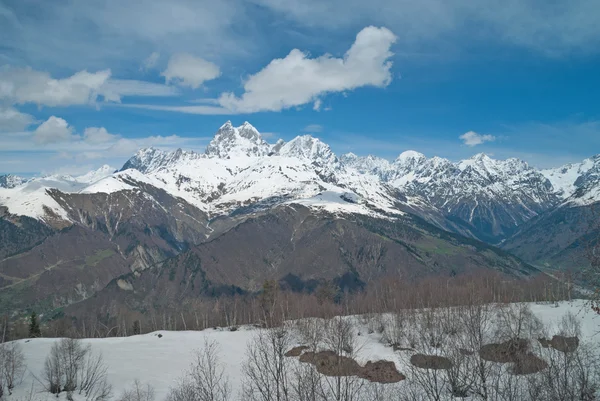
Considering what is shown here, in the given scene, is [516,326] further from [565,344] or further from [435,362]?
[435,362]

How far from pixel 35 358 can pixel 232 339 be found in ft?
146

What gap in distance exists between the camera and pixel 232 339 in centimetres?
10119

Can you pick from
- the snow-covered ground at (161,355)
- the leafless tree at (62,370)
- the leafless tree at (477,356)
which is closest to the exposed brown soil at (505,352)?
the leafless tree at (477,356)

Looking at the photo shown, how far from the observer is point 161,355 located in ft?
265

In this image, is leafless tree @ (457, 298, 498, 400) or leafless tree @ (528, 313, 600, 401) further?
leafless tree @ (457, 298, 498, 400)

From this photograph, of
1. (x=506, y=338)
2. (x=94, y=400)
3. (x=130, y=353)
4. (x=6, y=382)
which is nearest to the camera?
(x=6, y=382)

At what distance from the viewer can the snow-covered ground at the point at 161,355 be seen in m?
59.0

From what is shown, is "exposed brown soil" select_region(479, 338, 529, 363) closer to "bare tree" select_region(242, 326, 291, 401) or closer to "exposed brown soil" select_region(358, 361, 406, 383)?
"exposed brown soil" select_region(358, 361, 406, 383)

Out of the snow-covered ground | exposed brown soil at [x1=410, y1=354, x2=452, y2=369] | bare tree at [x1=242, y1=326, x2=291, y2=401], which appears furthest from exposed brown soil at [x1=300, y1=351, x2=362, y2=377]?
exposed brown soil at [x1=410, y1=354, x2=452, y2=369]

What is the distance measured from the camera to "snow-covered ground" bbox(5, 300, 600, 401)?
59031 millimetres

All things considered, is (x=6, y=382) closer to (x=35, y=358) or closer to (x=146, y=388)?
(x=146, y=388)

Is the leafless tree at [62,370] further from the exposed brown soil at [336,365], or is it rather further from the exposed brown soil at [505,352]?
the exposed brown soil at [505,352]

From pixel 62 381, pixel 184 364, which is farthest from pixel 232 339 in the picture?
pixel 62 381

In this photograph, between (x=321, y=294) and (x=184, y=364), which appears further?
(x=321, y=294)
